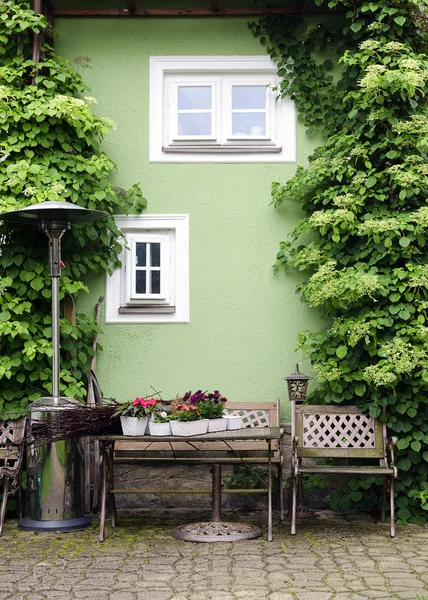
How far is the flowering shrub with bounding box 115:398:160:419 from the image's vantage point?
631 cm

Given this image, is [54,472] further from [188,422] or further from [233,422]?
[233,422]

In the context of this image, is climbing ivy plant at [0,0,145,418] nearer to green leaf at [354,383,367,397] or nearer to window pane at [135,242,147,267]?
window pane at [135,242,147,267]

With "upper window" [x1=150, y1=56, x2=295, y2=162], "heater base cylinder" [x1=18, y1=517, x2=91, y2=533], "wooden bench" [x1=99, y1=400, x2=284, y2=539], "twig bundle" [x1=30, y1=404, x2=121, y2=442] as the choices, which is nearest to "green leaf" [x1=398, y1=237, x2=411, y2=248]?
"upper window" [x1=150, y1=56, x2=295, y2=162]

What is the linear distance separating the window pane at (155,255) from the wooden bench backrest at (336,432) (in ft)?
6.52

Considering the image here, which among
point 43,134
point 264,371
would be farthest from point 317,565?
point 43,134

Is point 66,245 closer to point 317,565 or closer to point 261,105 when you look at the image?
point 261,105

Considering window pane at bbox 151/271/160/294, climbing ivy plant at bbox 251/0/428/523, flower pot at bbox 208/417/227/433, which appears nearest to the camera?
flower pot at bbox 208/417/227/433

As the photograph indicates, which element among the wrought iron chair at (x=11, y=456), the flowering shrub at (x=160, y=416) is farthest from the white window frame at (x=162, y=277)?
the flowering shrub at (x=160, y=416)

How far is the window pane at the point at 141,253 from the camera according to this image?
8.29 metres

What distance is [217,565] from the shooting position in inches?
223

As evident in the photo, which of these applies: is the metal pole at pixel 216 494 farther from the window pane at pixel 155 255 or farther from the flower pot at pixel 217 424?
the window pane at pixel 155 255

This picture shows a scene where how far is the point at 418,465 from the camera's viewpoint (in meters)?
7.29

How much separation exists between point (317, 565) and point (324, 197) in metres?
3.40

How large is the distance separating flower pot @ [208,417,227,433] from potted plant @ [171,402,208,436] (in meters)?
0.05
